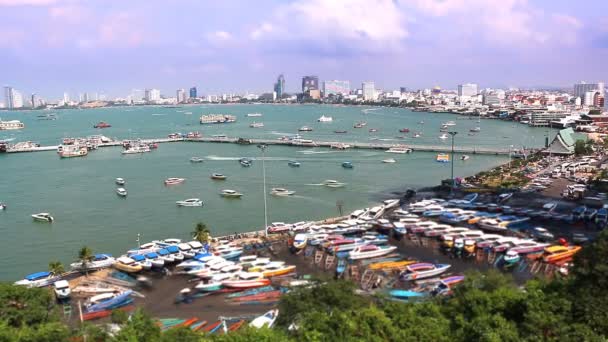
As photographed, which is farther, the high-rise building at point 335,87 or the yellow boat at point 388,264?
the high-rise building at point 335,87

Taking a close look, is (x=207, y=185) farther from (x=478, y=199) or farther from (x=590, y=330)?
(x=590, y=330)

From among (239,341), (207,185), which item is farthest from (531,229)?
(207,185)

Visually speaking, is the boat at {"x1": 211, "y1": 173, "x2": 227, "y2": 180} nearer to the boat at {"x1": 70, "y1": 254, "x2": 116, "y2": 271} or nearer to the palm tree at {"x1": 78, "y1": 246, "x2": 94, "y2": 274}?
the boat at {"x1": 70, "y1": 254, "x2": 116, "y2": 271}

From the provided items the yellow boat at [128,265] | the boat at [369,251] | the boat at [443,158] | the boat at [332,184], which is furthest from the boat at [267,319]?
the boat at [443,158]

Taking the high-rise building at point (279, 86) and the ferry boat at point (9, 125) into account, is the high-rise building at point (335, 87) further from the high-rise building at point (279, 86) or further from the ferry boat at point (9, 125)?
the ferry boat at point (9, 125)

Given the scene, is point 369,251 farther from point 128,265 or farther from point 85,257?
point 85,257

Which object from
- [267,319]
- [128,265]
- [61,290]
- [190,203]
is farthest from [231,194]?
[267,319]

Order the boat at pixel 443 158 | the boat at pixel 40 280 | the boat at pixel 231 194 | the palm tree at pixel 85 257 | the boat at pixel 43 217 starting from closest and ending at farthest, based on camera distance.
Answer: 1. the boat at pixel 40 280
2. the palm tree at pixel 85 257
3. the boat at pixel 43 217
4. the boat at pixel 231 194
5. the boat at pixel 443 158
